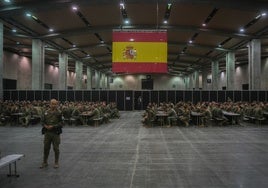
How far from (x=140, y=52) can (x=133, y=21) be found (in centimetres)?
1200

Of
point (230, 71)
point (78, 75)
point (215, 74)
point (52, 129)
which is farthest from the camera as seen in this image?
point (78, 75)

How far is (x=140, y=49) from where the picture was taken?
1717 cm

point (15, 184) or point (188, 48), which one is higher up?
point (188, 48)

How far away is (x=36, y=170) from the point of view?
773 centimetres

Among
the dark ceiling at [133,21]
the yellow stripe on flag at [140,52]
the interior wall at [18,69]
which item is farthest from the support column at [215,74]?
the yellow stripe on flag at [140,52]

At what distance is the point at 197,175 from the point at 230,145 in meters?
5.08

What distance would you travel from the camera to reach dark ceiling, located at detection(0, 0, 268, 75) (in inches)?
856

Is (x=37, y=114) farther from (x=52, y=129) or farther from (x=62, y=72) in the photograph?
(x=62, y=72)

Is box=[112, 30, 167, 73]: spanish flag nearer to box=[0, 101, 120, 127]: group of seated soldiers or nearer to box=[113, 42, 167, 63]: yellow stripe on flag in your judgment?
box=[113, 42, 167, 63]: yellow stripe on flag

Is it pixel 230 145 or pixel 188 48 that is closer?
pixel 230 145

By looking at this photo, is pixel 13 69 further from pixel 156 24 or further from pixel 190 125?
pixel 190 125

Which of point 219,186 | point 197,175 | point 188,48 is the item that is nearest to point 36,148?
point 197,175

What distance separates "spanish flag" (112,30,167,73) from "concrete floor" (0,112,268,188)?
5.45 meters

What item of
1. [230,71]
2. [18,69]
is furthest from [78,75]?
[230,71]
